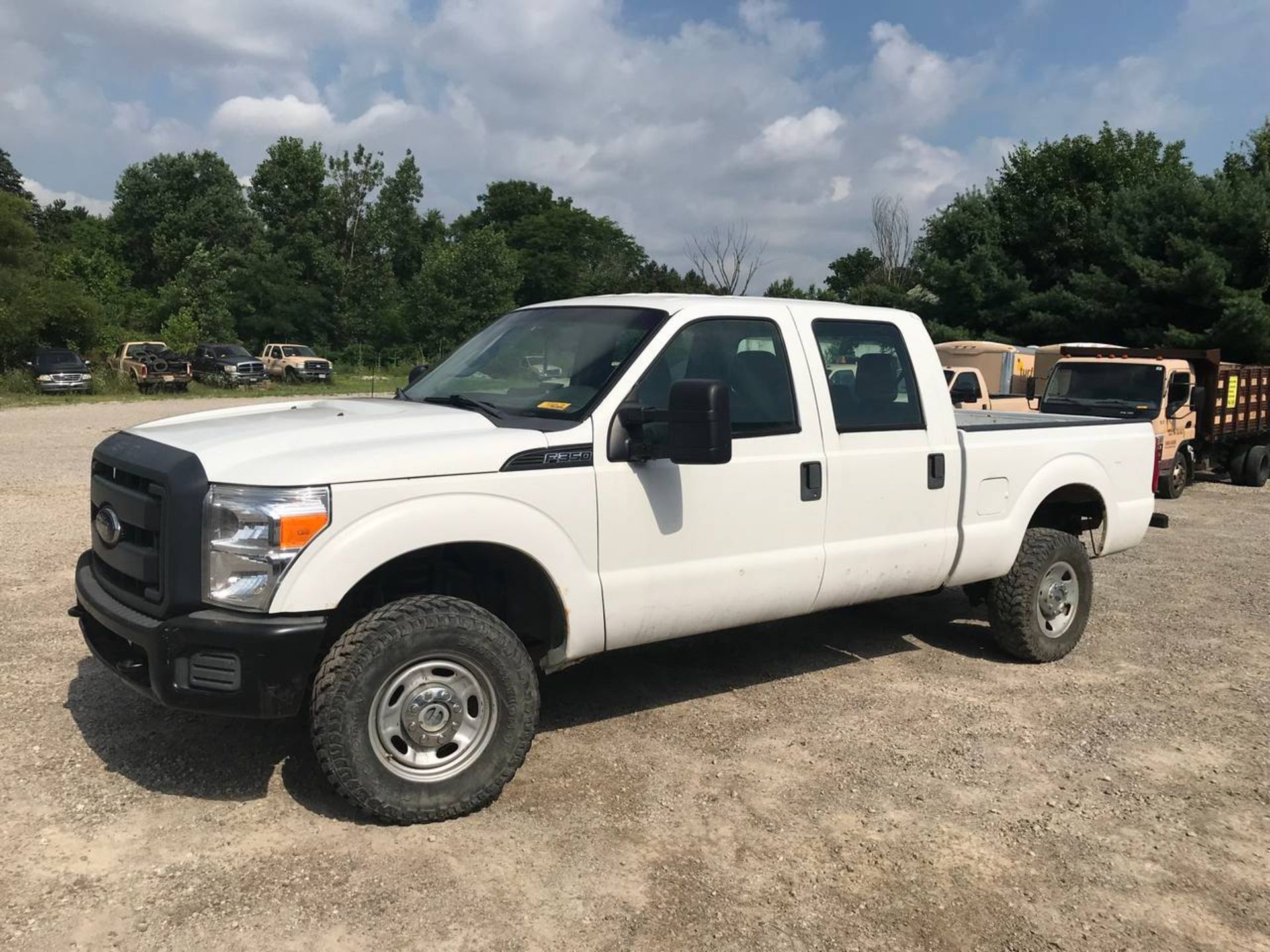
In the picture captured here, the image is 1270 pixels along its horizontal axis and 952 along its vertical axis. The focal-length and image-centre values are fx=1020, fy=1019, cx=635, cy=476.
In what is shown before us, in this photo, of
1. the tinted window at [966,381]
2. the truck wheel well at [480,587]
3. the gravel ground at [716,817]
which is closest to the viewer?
the gravel ground at [716,817]

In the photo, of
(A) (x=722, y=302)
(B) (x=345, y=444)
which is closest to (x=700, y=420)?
(A) (x=722, y=302)

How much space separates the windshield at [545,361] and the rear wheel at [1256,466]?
14.3 metres

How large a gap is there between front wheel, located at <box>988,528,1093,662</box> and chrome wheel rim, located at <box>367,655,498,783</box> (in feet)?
10.9

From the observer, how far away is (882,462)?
5023mm

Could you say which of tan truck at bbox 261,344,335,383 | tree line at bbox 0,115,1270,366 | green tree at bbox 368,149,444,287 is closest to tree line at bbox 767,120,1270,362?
tree line at bbox 0,115,1270,366

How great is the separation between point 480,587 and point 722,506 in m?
1.10

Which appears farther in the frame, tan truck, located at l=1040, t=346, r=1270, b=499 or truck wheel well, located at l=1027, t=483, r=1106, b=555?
tan truck, located at l=1040, t=346, r=1270, b=499

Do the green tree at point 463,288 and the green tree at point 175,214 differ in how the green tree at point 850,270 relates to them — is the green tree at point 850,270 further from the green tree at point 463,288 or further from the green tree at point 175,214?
the green tree at point 175,214

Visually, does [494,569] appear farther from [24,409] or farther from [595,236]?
[595,236]

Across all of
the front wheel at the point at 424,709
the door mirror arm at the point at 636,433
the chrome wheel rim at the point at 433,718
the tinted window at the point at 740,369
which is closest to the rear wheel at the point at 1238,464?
the tinted window at the point at 740,369

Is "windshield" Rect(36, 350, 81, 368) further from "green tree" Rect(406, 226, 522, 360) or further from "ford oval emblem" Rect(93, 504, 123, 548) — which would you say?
"ford oval emblem" Rect(93, 504, 123, 548)

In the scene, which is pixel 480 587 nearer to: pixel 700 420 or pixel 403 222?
pixel 700 420

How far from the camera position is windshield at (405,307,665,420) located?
4352 mm

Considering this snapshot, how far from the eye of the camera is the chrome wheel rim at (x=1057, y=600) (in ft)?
19.5
